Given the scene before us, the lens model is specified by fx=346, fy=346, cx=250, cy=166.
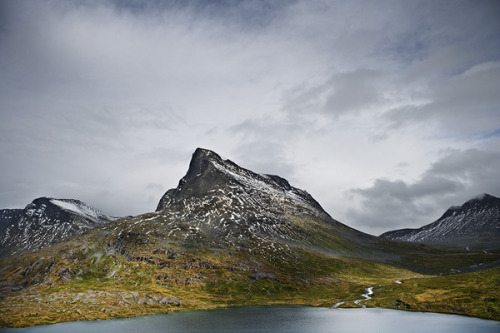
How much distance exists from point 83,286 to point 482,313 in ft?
632

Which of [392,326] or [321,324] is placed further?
[321,324]

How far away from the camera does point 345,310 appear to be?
158 meters

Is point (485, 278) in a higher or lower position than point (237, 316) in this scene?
higher

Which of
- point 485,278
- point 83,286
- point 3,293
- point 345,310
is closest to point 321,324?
point 345,310

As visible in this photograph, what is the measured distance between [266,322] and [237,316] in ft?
65.5

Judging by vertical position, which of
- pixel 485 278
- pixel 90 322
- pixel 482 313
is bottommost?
pixel 90 322

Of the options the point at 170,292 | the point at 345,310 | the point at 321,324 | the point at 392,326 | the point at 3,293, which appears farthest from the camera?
the point at 170,292

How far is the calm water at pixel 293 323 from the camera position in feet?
373

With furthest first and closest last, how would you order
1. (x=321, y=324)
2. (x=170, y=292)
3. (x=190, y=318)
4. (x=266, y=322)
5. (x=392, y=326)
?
(x=170, y=292), (x=190, y=318), (x=266, y=322), (x=321, y=324), (x=392, y=326)

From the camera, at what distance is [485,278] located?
16388cm

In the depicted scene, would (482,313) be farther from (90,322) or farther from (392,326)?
(90,322)

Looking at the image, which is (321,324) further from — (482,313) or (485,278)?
(485,278)

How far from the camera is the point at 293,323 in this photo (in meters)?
130

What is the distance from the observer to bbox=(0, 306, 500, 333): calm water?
373 feet
